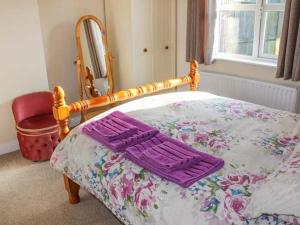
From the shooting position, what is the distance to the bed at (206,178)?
4.43ft

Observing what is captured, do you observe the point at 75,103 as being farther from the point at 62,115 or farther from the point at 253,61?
the point at 253,61

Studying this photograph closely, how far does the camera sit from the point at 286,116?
2.25 meters

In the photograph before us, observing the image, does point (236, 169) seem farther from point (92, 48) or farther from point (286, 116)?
point (92, 48)

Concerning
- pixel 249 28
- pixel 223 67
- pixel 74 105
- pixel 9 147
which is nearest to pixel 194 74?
pixel 223 67

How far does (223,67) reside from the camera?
3525mm

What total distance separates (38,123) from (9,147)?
0.50 m

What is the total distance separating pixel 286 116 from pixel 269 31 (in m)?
1.32

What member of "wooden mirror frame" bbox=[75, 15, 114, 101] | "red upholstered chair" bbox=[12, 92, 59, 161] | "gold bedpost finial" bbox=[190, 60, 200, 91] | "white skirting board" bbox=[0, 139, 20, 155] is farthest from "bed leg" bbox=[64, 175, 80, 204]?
"wooden mirror frame" bbox=[75, 15, 114, 101]

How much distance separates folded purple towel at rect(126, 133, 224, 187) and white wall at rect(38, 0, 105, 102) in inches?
88.1

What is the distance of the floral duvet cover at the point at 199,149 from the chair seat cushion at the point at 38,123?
35.8 inches

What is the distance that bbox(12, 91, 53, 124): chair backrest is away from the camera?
10.1 ft

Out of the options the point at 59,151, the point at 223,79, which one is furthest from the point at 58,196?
the point at 223,79

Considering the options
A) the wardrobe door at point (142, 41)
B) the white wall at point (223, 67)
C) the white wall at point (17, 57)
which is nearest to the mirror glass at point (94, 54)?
the wardrobe door at point (142, 41)

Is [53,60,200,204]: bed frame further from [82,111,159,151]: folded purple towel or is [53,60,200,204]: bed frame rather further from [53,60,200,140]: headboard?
[82,111,159,151]: folded purple towel
